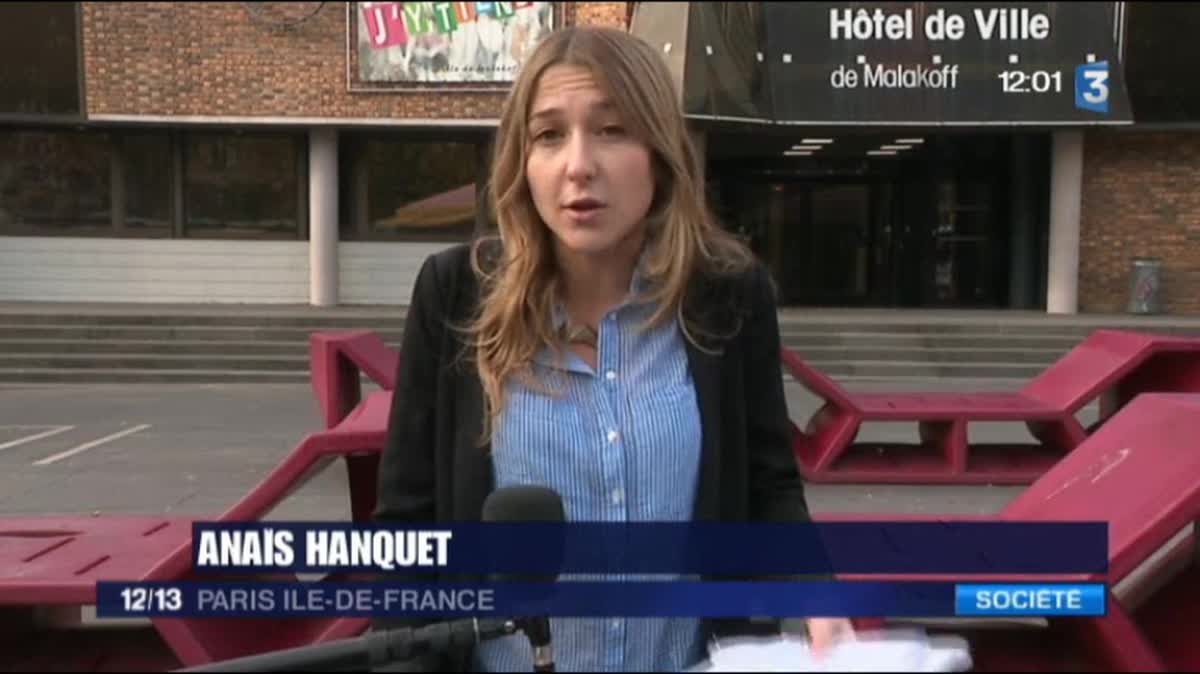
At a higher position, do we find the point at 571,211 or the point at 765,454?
the point at 571,211

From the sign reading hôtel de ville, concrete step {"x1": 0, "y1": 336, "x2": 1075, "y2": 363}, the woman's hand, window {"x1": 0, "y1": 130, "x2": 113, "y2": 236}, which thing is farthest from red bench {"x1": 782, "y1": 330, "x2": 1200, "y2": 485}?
window {"x1": 0, "y1": 130, "x2": 113, "y2": 236}

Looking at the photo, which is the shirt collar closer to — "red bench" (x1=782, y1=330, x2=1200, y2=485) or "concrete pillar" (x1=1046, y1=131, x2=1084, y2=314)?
"red bench" (x1=782, y1=330, x2=1200, y2=485)

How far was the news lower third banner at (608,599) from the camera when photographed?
4.89 feet

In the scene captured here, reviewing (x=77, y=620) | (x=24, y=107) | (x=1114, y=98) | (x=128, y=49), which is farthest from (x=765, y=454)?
(x=24, y=107)

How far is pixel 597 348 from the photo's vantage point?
5.70 ft

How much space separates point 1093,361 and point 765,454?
249 inches

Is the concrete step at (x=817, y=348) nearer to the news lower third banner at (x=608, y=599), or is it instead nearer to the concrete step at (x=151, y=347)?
the concrete step at (x=151, y=347)

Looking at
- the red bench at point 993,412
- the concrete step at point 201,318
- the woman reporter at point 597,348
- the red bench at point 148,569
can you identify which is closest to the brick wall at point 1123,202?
the red bench at point 993,412

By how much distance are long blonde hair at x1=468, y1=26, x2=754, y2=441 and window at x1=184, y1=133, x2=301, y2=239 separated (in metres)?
17.2

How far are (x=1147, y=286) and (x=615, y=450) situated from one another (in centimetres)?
1571

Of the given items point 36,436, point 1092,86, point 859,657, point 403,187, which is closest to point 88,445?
point 36,436

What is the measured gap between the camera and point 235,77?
1641 cm

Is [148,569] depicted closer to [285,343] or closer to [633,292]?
[633,292]

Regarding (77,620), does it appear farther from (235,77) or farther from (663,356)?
(235,77)
